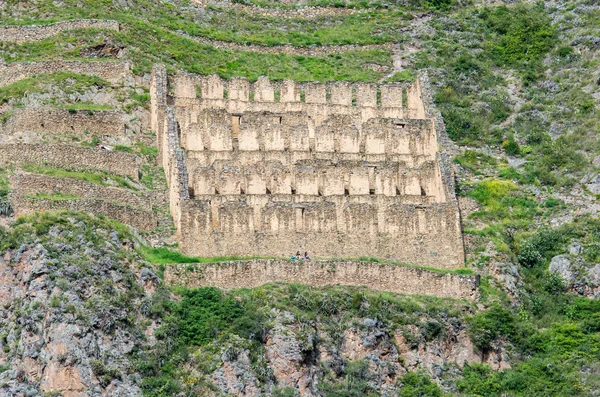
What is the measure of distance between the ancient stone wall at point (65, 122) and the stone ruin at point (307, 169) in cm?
223

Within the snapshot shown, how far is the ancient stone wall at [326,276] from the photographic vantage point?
63.1 meters

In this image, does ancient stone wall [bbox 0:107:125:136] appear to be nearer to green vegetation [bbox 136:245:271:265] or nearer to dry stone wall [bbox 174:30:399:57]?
green vegetation [bbox 136:245:271:265]

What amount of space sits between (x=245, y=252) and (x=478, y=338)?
9829 mm

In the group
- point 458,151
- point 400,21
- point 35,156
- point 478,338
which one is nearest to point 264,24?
point 400,21

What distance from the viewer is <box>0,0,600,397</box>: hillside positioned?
59000mm

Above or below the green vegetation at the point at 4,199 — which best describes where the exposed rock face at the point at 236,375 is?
below

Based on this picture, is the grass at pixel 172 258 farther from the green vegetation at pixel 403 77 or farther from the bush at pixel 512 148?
the green vegetation at pixel 403 77

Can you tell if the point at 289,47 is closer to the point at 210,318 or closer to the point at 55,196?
the point at 55,196

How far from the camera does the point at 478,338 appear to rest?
6353 cm

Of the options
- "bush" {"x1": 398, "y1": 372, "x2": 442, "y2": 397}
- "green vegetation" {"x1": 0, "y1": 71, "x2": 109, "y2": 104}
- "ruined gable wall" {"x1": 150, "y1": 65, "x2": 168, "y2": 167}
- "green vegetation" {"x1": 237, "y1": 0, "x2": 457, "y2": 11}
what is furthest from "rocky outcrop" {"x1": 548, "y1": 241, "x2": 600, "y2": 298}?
"green vegetation" {"x1": 237, "y1": 0, "x2": 457, "y2": 11}

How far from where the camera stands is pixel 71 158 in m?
69.6

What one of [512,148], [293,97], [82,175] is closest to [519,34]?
[512,148]

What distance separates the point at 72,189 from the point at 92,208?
7.28 feet

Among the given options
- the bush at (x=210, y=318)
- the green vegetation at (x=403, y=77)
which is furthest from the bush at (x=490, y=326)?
the green vegetation at (x=403, y=77)
